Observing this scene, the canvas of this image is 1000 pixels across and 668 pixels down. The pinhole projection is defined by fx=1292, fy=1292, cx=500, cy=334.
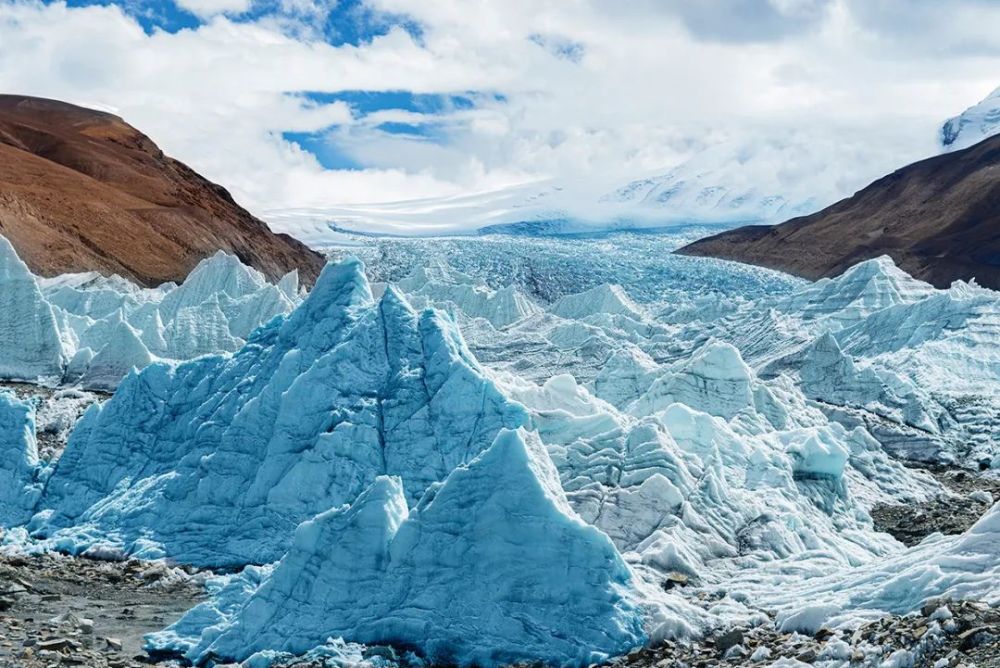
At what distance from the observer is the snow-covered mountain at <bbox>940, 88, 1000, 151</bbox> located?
482 feet

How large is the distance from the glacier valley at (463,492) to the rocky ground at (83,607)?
1.40ft

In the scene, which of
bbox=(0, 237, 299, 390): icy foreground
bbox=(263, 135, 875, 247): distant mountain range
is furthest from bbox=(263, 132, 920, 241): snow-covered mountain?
bbox=(0, 237, 299, 390): icy foreground

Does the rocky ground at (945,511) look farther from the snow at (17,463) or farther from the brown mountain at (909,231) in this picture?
the brown mountain at (909,231)

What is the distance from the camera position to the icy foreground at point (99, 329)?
126 ft

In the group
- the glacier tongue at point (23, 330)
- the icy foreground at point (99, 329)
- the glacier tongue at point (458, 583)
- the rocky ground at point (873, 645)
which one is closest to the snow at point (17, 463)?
the glacier tongue at point (458, 583)

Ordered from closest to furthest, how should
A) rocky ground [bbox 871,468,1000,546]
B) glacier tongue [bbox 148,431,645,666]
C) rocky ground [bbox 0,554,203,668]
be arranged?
rocky ground [bbox 0,554,203,668]
glacier tongue [bbox 148,431,645,666]
rocky ground [bbox 871,468,1000,546]

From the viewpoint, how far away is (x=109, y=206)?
94188mm

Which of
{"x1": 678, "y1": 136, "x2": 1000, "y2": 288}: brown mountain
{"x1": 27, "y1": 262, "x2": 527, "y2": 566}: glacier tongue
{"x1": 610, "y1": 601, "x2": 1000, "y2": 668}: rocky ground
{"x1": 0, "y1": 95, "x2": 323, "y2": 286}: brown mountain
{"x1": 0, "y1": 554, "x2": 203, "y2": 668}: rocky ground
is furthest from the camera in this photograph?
{"x1": 678, "y1": 136, "x2": 1000, "y2": 288}: brown mountain

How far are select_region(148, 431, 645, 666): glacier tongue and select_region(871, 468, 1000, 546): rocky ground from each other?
1015 cm

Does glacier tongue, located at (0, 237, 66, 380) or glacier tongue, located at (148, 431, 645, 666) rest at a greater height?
glacier tongue, located at (0, 237, 66, 380)

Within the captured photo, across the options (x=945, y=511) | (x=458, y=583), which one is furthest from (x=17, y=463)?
(x=945, y=511)

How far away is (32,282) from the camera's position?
3866 cm

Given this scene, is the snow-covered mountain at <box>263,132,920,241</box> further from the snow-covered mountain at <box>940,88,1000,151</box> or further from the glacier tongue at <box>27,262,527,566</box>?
the glacier tongue at <box>27,262,527,566</box>

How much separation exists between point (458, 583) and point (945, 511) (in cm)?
1499
